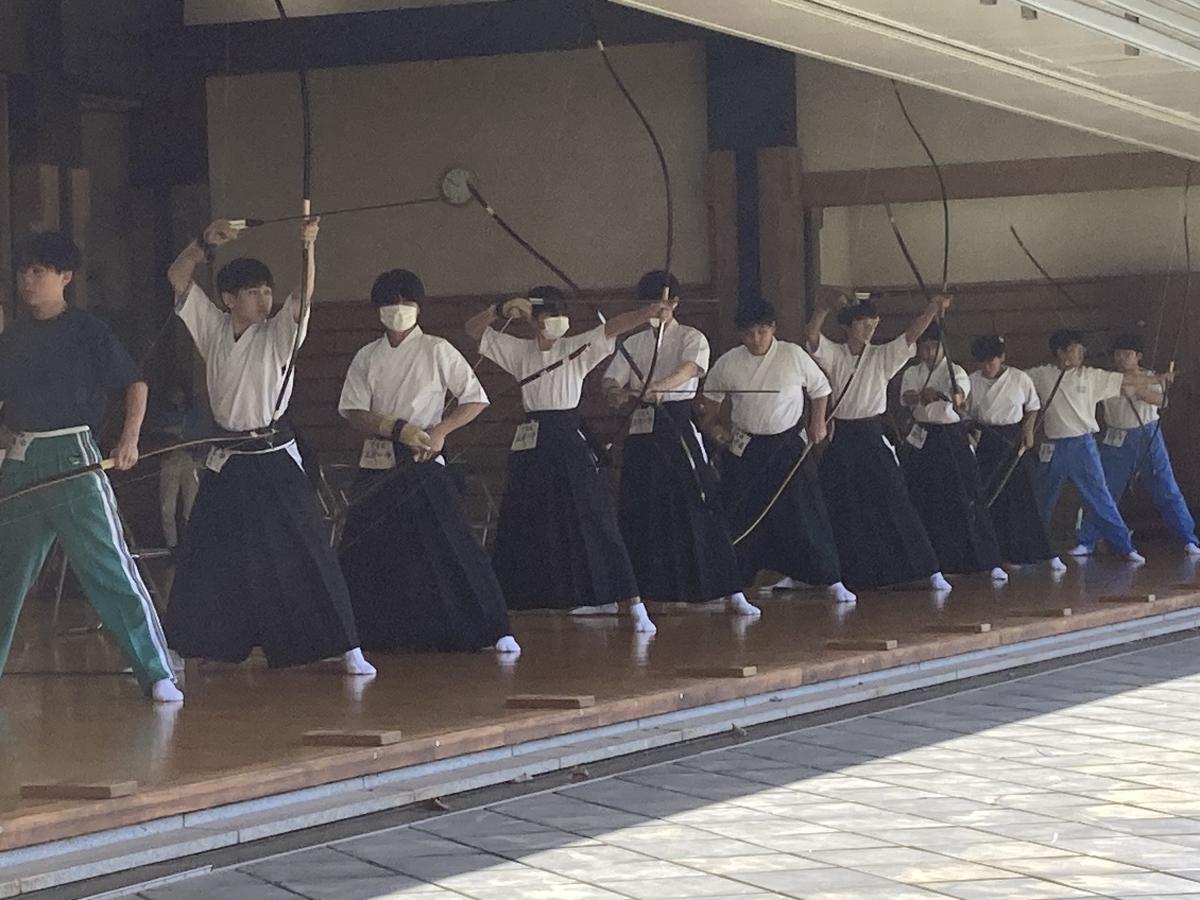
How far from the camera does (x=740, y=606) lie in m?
7.12

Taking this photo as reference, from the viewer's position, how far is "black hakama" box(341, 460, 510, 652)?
232 inches

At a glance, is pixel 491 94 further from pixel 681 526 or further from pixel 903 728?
pixel 903 728

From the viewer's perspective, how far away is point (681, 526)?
7.21 metres

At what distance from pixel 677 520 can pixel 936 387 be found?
2211mm

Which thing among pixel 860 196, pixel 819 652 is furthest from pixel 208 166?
pixel 819 652

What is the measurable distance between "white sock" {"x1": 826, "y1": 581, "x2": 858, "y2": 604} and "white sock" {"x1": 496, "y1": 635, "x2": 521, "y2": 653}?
6.60 ft

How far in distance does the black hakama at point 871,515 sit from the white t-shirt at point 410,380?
265 centimetres

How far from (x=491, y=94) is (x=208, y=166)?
143 centimetres

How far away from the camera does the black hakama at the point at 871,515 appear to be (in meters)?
8.09

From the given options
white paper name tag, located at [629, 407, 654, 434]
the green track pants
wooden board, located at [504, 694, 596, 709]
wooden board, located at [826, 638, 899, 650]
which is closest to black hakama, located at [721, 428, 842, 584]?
white paper name tag, located at [629, 407, 654, 434]

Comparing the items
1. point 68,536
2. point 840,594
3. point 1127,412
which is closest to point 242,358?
point 68,536

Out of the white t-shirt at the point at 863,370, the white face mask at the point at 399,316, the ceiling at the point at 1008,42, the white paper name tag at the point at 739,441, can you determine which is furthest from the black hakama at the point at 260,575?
the white t-shirt at the point at 863,370

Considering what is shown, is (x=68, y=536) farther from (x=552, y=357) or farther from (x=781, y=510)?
(x=781, y=510)

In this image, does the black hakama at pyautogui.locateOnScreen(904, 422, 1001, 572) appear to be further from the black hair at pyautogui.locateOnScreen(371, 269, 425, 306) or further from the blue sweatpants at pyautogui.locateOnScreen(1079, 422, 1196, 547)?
the black hair at pyautogui.locateOnScreen(371, 269, 425, 306)
